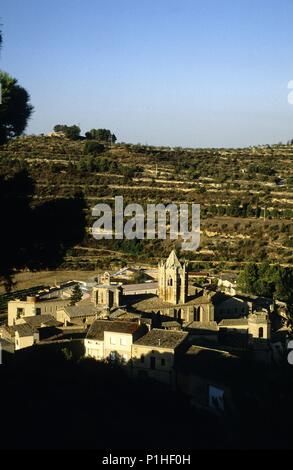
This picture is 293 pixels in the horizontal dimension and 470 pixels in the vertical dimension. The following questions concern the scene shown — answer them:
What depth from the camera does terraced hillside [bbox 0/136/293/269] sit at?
43.7 meters

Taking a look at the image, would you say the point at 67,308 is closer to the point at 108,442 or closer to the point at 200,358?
the point at 200,358

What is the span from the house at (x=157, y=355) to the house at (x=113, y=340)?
25 centimetres

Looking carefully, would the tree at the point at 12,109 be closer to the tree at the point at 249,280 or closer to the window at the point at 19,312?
the window at the point at 19,312

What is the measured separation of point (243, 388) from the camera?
1641cm

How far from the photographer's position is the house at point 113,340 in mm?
18969

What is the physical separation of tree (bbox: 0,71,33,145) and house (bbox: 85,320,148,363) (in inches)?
314

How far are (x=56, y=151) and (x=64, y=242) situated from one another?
52.2 m

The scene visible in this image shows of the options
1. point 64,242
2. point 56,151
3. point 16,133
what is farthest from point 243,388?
point 56,151

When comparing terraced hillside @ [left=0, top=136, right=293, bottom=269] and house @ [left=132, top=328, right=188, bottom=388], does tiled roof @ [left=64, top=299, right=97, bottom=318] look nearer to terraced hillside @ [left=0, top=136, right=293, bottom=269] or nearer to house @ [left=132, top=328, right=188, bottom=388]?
house @ [left=132, top=328, right=188, bottom=388]

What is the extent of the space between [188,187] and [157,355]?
3675 cm

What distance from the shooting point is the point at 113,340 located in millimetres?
19109
